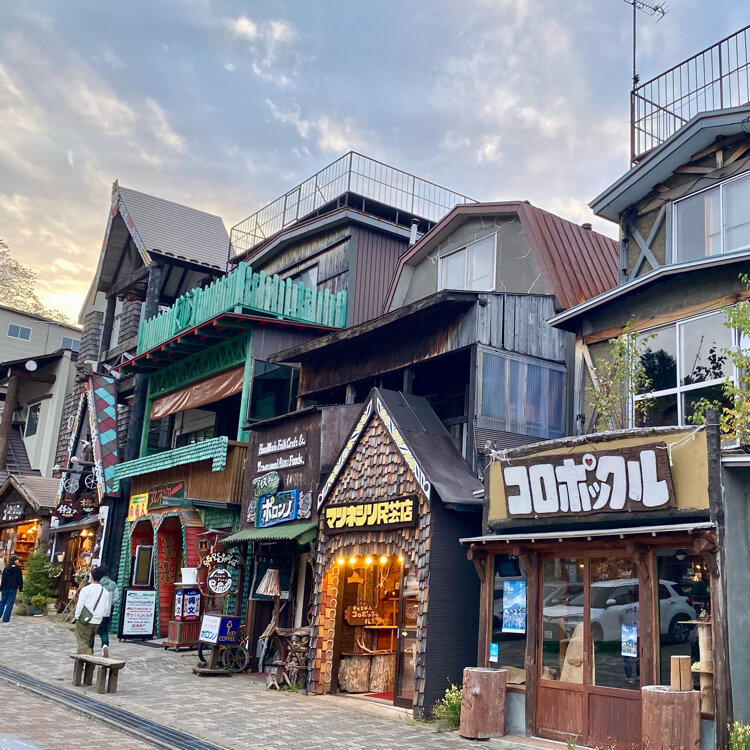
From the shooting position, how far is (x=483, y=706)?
1102 centimetres

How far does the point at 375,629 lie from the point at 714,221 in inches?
362

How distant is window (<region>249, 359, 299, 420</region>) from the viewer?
2081 centimetres

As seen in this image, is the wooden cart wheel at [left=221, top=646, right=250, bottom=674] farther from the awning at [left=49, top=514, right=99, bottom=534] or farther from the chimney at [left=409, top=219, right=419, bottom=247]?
the chimney at [left=409, top=219, right=419, bottom=247]

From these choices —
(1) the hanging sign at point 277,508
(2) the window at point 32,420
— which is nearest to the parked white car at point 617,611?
(1) the hanging sign at point 277,508

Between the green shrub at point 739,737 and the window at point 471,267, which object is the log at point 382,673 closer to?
the green shrub at point 739,737

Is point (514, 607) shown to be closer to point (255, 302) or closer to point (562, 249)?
point (562, 249)

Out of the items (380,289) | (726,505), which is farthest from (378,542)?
(380,289)

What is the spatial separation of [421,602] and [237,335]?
10.6 meters

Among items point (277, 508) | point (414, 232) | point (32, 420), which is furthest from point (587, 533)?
point (32, 420)

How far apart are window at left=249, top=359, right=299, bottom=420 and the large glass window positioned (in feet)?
23.6

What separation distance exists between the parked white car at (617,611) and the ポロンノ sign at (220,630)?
6.98 m

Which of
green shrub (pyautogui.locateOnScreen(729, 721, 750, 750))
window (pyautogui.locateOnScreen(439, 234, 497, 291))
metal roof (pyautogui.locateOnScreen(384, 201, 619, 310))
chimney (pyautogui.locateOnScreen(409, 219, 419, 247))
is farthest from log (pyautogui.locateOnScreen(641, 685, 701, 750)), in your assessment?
chimney (pyautogui.locateOnScreen(409, 219, 419, 247))

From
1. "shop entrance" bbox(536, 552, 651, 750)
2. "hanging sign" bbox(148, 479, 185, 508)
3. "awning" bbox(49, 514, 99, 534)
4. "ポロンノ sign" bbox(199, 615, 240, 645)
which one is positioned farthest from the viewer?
"awning" bbox(49, 514, 99, 534)

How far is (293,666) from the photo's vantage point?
14648mm
